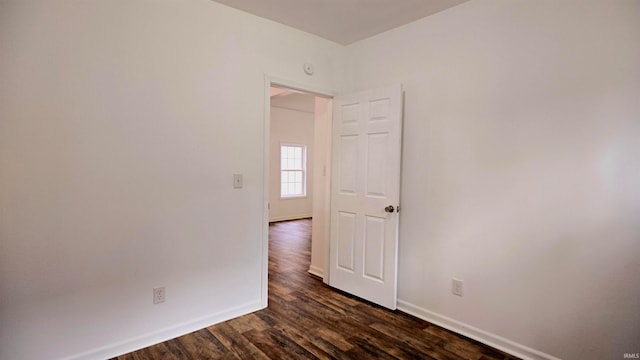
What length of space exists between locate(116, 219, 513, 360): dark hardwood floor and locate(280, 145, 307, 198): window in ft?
15.1

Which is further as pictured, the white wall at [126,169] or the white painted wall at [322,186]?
the white painted wall at [322,186]

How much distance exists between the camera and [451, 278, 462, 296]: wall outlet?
8.36ft

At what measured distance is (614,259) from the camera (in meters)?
1.88

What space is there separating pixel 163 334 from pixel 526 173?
9.28ft

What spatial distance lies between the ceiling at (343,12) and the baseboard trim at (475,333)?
2505mm

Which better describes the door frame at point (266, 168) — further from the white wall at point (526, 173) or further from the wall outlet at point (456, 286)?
the wall outlet at point (456, 286)

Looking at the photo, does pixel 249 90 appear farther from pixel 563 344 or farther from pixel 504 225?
pixel 563 344

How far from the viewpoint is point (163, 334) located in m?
2.36

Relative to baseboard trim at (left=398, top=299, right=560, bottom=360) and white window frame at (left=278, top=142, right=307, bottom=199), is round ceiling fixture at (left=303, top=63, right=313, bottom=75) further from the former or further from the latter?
white window frame at (left=278, top=142, right=307, bottom=199)

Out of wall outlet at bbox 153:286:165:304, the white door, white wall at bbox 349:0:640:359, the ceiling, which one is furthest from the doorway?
wall outlet at bbox 153:286:165:304

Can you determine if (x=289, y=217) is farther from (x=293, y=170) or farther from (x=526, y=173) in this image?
(x=526, y=173)

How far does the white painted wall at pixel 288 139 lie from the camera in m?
7.24

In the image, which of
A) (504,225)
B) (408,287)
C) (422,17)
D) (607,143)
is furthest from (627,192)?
(422,17)

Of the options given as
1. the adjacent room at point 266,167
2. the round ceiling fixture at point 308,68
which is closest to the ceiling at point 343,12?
the adjacent room at point 266,167
